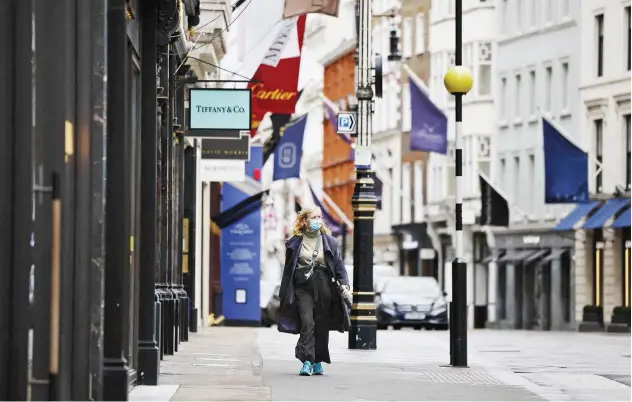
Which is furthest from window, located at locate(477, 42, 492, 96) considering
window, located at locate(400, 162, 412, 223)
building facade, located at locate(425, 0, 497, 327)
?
window, located at locate(400, 162, 412, 223)

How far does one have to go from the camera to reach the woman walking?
2106 centimetres

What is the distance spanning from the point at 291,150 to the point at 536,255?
21.2 metres

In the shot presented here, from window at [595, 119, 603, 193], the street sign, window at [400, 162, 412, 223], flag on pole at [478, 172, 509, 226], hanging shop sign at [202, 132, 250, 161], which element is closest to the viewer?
the street sign

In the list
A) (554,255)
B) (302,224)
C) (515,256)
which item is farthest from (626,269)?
(302,224)

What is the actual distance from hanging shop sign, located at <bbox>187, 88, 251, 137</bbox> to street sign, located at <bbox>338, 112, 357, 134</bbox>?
4.87 ft

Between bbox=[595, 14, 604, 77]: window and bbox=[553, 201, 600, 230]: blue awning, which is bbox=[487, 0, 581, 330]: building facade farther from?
bbox=[595, 14, 604, 77]: window

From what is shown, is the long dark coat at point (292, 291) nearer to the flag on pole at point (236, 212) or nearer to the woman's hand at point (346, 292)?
the woman's hand at point (346, 292)

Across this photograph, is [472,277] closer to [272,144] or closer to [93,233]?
Answer: [272,144]

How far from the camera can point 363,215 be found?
29797 mm

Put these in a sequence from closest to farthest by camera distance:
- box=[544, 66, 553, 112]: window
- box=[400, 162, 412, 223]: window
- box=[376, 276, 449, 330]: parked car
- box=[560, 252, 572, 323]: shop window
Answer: box=[376, 276, 449, 330]: parked car, box=[560, 252, 572, 323]: shop window, box=[544, 66, 553, 112]: window, box=[400, 162, 412, 223]: window

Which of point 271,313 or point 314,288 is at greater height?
point 314,288

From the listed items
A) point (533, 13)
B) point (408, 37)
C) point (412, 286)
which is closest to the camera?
point (412, 286)

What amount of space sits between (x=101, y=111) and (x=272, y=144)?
4252cm

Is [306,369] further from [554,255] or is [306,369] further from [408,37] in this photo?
[408,37]
